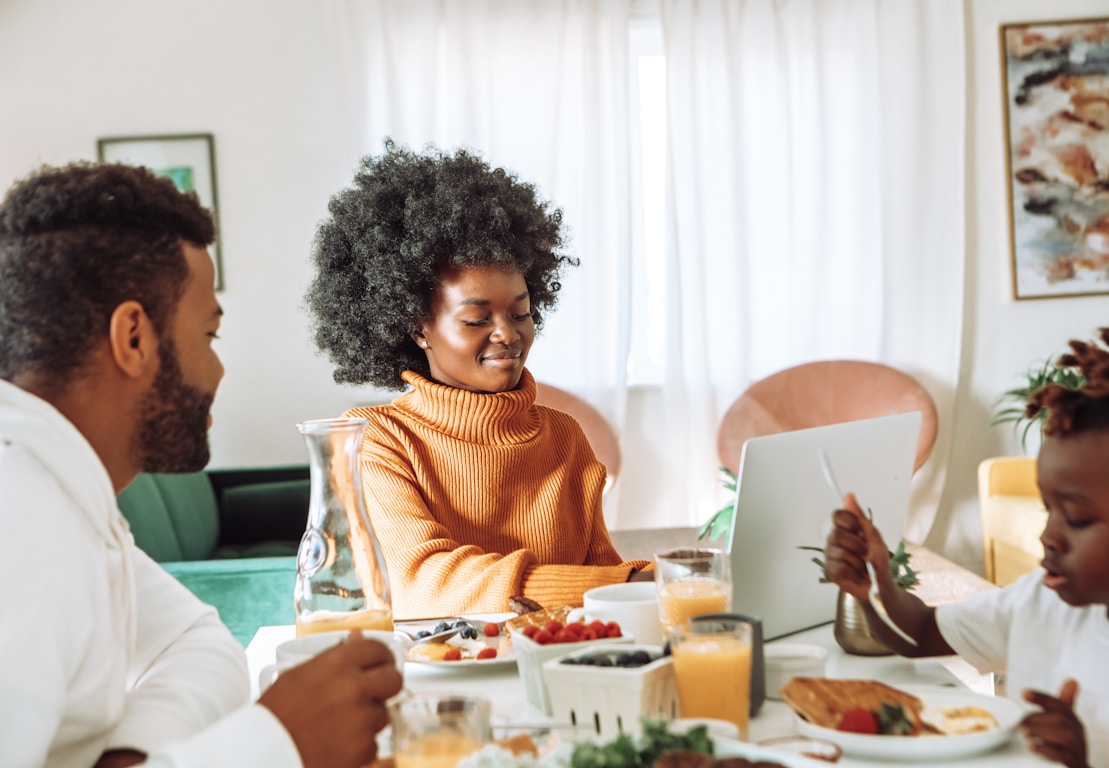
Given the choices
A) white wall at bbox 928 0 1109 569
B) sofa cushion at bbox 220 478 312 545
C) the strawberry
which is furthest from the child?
white wall at bbox 928 0 1109 569

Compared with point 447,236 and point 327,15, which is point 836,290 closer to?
point 327,15

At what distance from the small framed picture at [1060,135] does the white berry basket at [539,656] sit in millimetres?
4235

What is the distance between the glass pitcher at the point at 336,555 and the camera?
117 centimetres

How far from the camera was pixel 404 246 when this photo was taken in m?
2.24

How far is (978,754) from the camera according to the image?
3.27 ft

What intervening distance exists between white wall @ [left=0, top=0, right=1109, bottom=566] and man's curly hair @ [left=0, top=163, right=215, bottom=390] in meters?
3.52

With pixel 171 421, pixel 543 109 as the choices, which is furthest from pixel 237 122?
pixel 171 421

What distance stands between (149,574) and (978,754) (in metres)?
0.91

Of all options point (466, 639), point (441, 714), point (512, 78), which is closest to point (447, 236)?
point (466, 639)

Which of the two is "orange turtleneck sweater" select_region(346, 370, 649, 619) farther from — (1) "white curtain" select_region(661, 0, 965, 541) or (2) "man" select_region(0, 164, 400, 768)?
(1) "white curtain" select_region(661, 0, 965, 541)

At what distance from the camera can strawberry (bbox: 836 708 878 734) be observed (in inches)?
39.8

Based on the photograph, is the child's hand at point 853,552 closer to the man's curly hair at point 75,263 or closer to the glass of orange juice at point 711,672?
the glass of orange juice at point 711,672

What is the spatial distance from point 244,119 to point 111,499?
12.8ft

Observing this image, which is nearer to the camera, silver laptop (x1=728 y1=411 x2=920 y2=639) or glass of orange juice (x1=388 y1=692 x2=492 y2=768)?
glass of orange juice (x1=388 y1=692 x2=492 y2=768)
